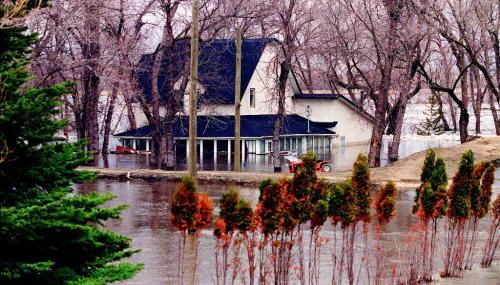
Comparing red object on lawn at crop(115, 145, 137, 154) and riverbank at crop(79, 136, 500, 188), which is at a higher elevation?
Answer: red object on lawn at crop(115, 145, 137, 154)

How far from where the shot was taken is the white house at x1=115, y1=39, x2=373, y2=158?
5431cm

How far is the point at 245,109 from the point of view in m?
59.9

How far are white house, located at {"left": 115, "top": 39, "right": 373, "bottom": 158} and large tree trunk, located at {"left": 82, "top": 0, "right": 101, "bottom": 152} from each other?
5238 millimetres

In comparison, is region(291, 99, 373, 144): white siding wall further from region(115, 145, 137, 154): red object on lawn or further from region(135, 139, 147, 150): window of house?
region(115, 145, 137, 154): red object on lawn

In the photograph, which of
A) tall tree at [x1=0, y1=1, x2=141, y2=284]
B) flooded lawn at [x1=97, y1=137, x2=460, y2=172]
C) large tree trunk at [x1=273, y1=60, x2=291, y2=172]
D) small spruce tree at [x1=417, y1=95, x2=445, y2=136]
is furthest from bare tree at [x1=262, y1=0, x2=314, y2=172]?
small spruce tree at [x1=417, y1=95, x2=445, y2=136]

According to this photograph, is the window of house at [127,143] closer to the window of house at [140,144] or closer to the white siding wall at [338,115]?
the window of house at [140,144]

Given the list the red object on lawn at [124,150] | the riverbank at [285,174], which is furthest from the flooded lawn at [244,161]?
the riverbank at [285,174]

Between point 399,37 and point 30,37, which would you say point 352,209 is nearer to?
point 30,37

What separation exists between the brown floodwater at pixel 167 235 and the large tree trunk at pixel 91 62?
220 inches

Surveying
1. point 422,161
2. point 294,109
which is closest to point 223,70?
point 294,109

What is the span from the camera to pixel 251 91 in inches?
2356

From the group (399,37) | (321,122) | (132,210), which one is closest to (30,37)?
(132,210)

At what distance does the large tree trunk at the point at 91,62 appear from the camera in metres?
35.6

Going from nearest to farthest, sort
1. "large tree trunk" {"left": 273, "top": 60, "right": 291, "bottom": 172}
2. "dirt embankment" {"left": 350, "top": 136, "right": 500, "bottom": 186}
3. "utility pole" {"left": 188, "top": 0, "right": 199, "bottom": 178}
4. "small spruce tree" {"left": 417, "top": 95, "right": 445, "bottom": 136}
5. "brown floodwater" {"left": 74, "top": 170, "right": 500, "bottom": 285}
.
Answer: "brown floodwater" {"left": 74, "top": 170, "right": 500, "bottom": 285}
"utility pole" {"left": 188, "top": 0, "right": 199, "bottom": 178}
"dirt embankment" {"left": 350, "top": 136, "right": 500, "bottom": 186}
"large tree trunk" {"left": 273, "top": 60, "right": 291, "bottom": 172}
"small spruce tree" {"left": 417, "top": 95, "right": 445, "bottom": 136}
